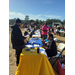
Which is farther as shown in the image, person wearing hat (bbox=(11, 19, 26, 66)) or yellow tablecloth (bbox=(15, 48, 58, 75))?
person wearing hat (bbox=(11, 19, 26, 66))

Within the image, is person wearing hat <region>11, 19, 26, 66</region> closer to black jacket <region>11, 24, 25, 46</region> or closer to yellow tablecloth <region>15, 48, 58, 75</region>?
black jacket <region>11, 24, 25, 46</region>

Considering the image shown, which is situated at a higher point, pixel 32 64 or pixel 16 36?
pixel 16 36

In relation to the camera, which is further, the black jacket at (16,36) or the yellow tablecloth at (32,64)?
A: the black jacket at (16,36)

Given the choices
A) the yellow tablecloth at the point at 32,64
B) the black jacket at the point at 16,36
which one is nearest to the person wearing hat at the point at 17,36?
the black jacket at the point at 16,36

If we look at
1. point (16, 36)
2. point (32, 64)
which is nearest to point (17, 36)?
point (16, 36)

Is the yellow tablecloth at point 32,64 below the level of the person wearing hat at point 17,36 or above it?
below

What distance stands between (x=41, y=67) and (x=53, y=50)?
73cm

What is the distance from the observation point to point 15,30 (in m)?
2.20

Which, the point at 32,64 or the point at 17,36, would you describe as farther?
the point at 17,36

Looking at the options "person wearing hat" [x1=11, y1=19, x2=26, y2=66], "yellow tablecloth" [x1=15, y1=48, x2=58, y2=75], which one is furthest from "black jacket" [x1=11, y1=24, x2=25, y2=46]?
"yellow tablecloth" [x1=15, y1=48, x2=58, y2=75]

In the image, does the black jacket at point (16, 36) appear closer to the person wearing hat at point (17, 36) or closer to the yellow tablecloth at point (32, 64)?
the person wearing hat at point (17, 36)

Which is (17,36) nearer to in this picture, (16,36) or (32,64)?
(16,36)
